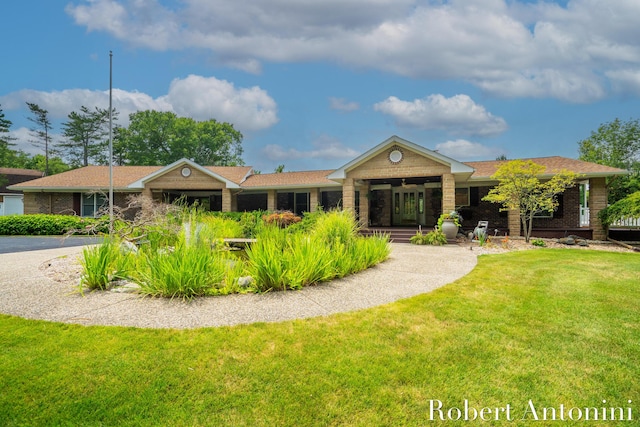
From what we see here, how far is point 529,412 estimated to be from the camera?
Result: 8.55ft

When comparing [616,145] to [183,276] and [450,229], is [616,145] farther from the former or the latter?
[183,276]

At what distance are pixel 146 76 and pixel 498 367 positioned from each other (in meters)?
15.8

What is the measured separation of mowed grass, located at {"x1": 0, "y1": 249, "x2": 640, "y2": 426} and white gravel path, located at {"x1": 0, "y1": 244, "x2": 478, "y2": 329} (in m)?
0.33

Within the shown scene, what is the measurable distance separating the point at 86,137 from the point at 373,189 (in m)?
45.1

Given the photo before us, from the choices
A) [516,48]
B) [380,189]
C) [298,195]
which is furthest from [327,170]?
[516,48]

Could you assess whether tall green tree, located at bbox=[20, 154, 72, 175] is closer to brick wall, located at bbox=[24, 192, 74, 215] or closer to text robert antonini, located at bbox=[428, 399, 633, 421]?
brick wall, located at bbox=[24, 192, 74, 215]

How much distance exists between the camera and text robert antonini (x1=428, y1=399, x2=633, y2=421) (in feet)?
8.33

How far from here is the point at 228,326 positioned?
411 centimetres

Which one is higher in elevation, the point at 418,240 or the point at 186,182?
the point at 186,182

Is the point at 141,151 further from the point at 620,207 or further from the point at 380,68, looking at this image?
the point at 620,207

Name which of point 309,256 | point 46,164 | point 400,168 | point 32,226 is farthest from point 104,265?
point 46,164

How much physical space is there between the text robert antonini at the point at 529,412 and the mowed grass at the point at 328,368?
40 millimetres

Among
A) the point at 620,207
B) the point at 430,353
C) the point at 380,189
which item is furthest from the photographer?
the point at 380,189

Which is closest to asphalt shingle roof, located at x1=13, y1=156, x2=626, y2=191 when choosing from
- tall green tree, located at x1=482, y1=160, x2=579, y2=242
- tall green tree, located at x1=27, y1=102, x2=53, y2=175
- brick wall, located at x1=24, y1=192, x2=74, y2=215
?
brick wall, located at x1=24, y1=192, x2=74, y2=215
